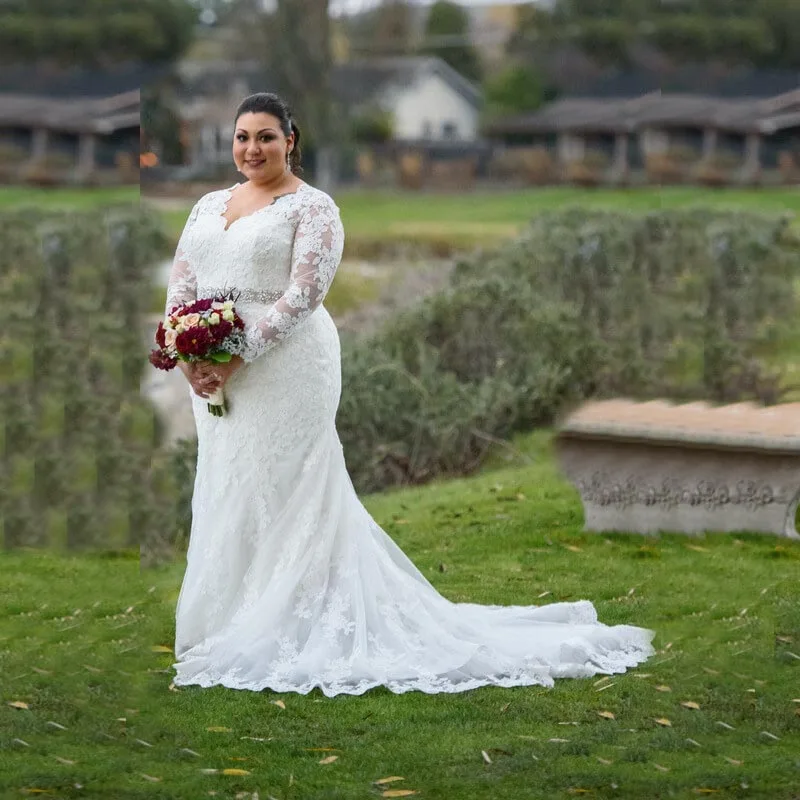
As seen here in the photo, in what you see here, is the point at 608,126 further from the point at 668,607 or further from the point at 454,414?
the point at 668,607

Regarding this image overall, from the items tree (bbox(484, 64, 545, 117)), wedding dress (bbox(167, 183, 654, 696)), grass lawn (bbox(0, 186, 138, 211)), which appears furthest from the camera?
tree (bbox(484, 64, 545, 117))

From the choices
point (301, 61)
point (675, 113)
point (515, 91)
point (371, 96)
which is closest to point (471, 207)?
point (515, 91)

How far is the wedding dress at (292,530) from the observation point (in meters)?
5.52

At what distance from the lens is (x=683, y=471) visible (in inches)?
311

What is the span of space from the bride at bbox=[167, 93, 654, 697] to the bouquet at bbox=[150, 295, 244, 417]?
0.08 meters

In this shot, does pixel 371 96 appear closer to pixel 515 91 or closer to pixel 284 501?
pixel 515 91

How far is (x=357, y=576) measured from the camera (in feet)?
18.6

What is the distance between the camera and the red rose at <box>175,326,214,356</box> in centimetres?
542

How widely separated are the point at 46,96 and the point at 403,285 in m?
6.73

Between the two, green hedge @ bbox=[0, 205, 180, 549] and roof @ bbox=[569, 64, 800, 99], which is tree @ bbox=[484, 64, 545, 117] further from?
green hedge @ bbox=[0, 205, 180, 549]

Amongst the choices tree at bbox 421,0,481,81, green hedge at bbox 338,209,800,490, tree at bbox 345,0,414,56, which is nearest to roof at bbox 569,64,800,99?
green hedge at bbox 338,209,800,490

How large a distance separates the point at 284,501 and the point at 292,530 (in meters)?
0.14

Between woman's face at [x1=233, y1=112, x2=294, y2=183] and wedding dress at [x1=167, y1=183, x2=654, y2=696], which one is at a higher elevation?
woman's face at [x1=233, y1=112, x2=294, y2=183]

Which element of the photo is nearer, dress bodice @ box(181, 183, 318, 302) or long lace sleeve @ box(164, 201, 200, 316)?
dress bodice @ box(181, 183, 318, 302)
